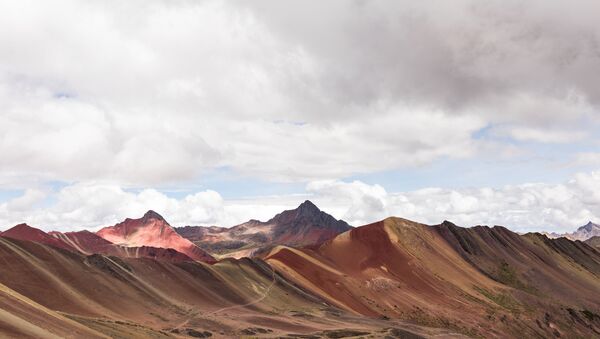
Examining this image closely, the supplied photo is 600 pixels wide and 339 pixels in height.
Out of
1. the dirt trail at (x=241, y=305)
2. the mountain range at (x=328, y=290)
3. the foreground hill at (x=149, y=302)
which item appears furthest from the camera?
the dirt trail at (x=241, y=305)

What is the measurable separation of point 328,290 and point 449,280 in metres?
39.5

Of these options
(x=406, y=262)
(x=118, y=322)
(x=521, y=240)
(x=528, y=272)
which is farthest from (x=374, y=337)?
(x=521, y=240)

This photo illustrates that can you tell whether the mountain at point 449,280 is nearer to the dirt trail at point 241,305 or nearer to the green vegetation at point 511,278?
the green vegetation at point 511,278

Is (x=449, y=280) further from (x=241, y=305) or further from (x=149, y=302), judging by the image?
(x=149, y=302)

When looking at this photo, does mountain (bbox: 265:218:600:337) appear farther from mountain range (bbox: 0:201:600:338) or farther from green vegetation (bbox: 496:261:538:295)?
mountain range (bbox: 0:201:600:338)

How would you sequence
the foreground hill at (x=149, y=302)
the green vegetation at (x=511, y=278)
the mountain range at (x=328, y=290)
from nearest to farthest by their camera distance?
the foreground hill at (x=149, y=302) < the mountain range at (x=328, y=290) < the green vegetation at (x=511, y=278)

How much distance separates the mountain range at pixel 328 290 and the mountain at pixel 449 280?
0.44m

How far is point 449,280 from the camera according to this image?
123 m

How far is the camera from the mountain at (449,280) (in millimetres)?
100938

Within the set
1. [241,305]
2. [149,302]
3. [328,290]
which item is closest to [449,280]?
[328,290]

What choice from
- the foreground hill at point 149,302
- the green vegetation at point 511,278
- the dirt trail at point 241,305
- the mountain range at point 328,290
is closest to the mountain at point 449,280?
the green vegetation at point 511,278

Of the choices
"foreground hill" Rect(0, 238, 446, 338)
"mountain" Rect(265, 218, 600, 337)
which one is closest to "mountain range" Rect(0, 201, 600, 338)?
"foreground hill" Rect(0, 238, 446, 338)

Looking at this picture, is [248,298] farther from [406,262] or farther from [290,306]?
[406,262]

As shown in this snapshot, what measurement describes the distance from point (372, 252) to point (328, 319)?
5569 cm
